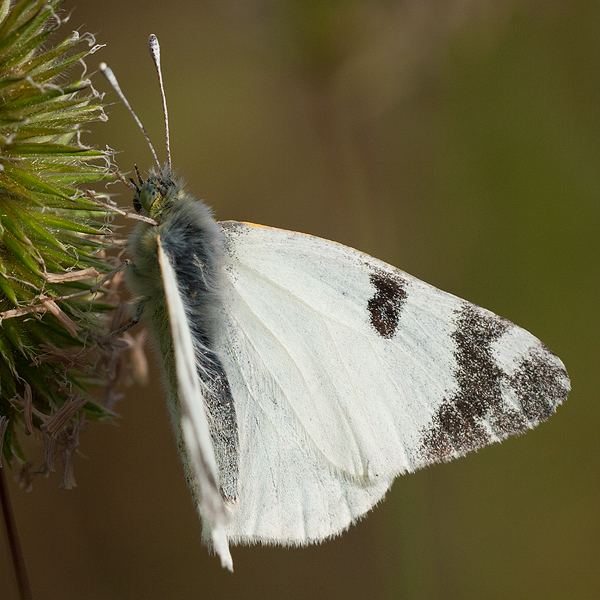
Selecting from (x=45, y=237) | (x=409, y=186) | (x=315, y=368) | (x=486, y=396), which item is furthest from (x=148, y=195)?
(x=409, y=186)

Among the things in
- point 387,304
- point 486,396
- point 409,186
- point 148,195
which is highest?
point 409,186

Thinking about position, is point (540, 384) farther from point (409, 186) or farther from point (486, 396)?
point (409, 186)

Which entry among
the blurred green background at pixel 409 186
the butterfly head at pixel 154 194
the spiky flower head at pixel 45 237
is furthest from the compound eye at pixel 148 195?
the blurred green background at pixel 409 186

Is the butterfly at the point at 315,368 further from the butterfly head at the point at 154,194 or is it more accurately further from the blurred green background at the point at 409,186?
the blurred green background at the point at 409,186

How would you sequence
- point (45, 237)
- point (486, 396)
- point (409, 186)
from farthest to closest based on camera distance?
1. point (409, 186)
2. point (486, 396)
3. point (45, 237)

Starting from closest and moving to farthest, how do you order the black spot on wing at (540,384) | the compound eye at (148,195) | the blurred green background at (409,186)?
the black spot on wing at (540,384) < the compound eye at (148,195) < the blurred green background at (409,186)

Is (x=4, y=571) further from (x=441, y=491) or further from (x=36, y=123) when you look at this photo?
(x=441, y=491)
